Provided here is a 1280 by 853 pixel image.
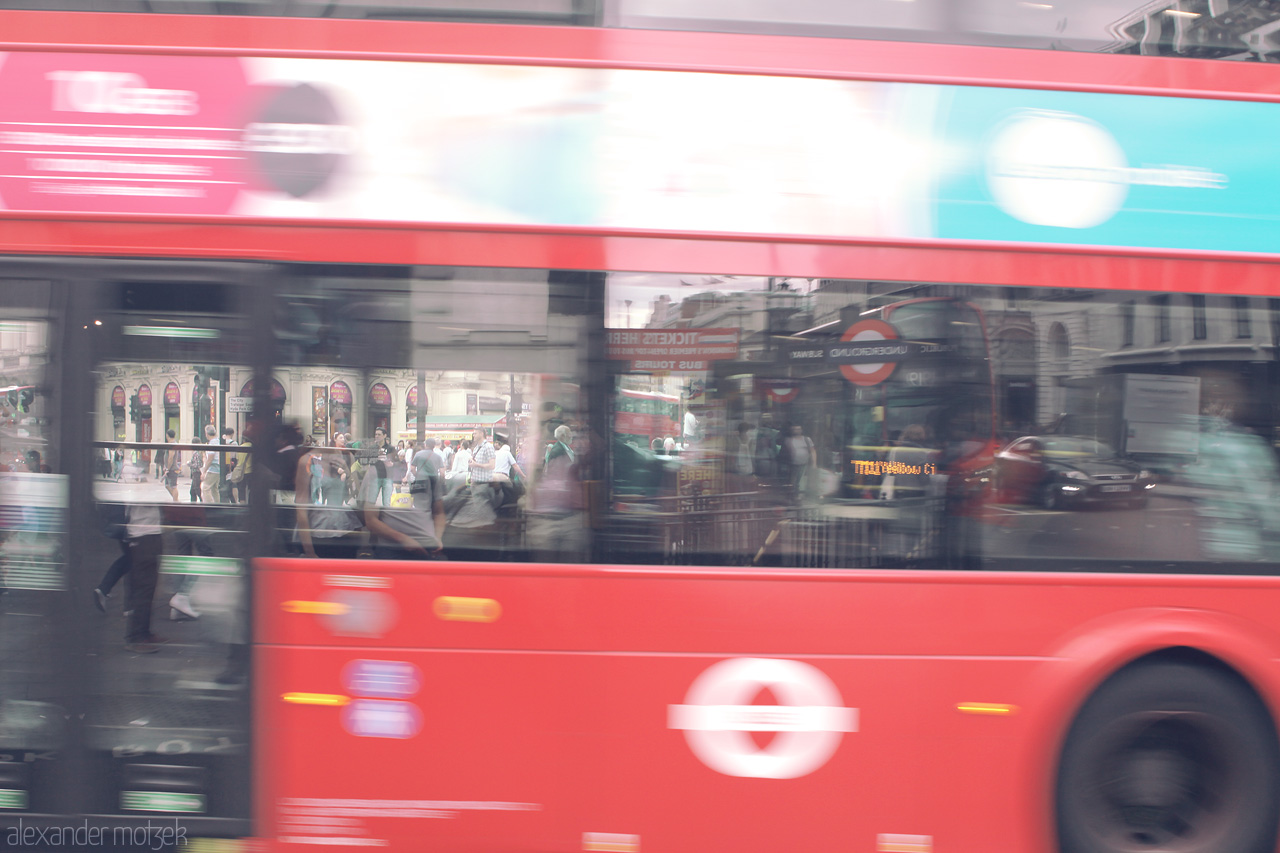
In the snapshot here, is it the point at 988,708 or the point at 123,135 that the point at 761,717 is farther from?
the point at 123,135

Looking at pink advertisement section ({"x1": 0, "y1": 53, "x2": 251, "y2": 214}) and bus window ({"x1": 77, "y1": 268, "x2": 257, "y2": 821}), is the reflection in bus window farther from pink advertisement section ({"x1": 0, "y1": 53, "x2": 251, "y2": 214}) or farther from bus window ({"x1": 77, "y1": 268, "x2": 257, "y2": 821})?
pink advertisement section ({"x1": 0, "y1": 53, "x2": 251, "y2": 214})

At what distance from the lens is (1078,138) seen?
2.96 m

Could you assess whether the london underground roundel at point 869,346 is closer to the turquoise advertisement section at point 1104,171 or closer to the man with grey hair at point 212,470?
the turquoise advertisement section at point 1104,171

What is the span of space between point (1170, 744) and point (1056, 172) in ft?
7.88

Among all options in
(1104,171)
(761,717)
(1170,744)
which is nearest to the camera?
(761,717)

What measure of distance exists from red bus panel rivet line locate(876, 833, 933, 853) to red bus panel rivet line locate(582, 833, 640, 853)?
0.95m

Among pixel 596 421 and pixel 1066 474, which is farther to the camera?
pixel 1066 474

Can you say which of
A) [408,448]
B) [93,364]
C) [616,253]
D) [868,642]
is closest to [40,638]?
[93,364]

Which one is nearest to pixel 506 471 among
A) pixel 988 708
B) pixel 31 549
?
pixel 31 549

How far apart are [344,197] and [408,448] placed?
100 centimetres

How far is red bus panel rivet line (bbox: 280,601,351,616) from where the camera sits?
9.41 feet

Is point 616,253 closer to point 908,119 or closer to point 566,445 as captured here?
point 566,445

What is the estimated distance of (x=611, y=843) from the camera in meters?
2.88

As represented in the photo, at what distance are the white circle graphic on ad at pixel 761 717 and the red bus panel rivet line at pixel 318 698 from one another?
1.27 metres
